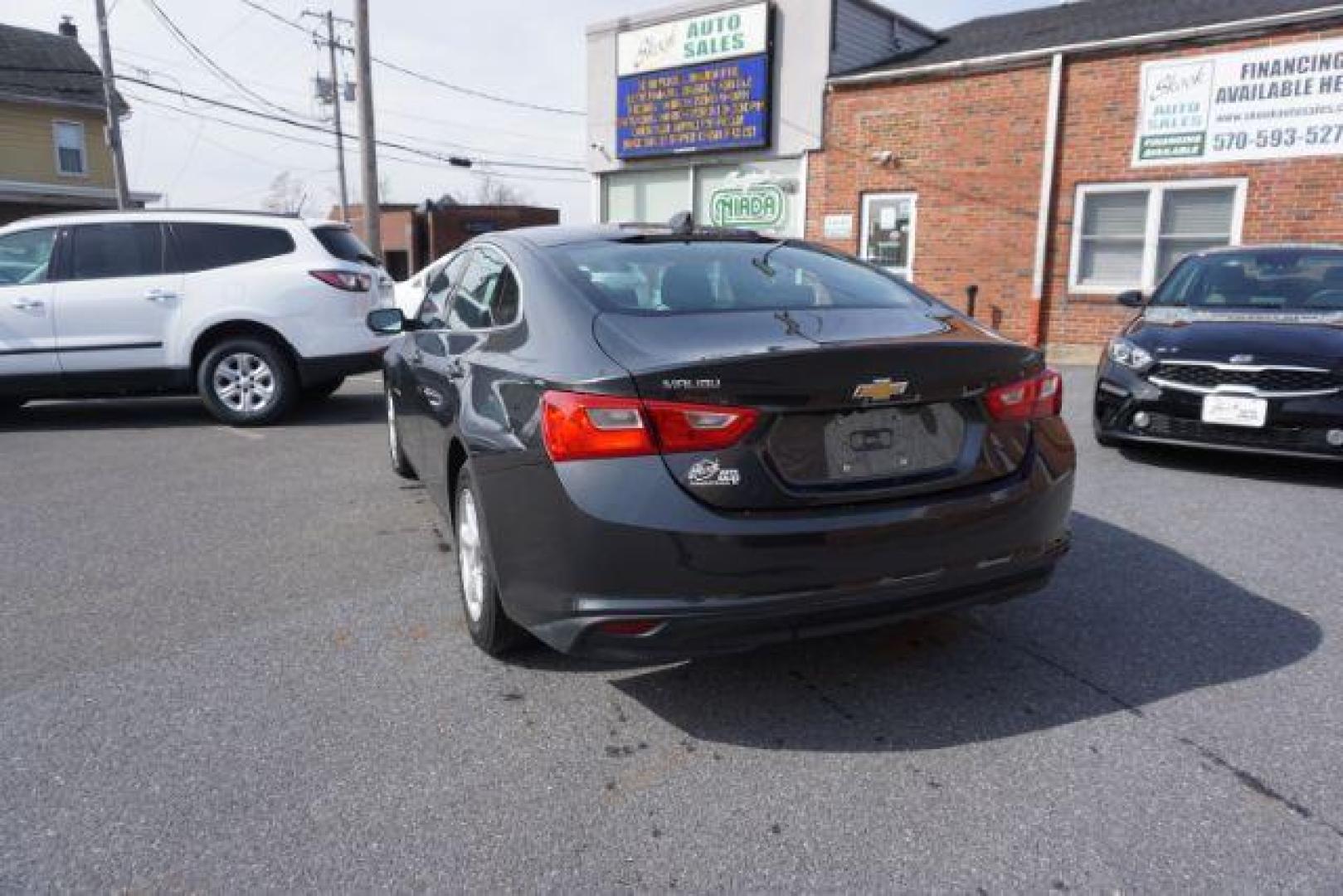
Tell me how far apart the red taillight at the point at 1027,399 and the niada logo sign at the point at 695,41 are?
13443mm

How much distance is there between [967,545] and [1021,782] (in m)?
0.65

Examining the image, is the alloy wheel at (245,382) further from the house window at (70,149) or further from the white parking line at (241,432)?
the house window at (70,149)

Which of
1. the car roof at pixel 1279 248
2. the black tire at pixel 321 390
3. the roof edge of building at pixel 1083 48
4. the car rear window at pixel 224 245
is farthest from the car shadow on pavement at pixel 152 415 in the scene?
the roof edge of building at pixel 1083 48

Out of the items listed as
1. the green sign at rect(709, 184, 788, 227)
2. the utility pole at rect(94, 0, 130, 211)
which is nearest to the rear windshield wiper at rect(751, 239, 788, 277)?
the green sign at rect(709, 184, 788, 227)

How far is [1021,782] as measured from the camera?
8.27 ft

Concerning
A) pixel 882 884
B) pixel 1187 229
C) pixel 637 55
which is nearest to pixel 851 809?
pixel 882 884

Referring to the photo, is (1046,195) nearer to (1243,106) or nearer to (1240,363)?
(1243,106)

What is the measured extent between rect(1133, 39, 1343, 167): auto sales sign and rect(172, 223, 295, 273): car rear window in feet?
33.7

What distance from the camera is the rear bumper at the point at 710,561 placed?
8.16ft

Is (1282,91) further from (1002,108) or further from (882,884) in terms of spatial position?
(882,884)

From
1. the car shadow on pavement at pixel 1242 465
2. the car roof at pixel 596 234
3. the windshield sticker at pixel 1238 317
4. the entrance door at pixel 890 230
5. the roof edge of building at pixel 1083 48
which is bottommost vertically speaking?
the car shadow on pavement at pixel 1242 465

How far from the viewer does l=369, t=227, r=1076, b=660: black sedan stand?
8.17ft

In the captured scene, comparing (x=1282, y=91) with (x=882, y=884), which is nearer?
(x=882, y=884)

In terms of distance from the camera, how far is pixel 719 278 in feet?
10.8
